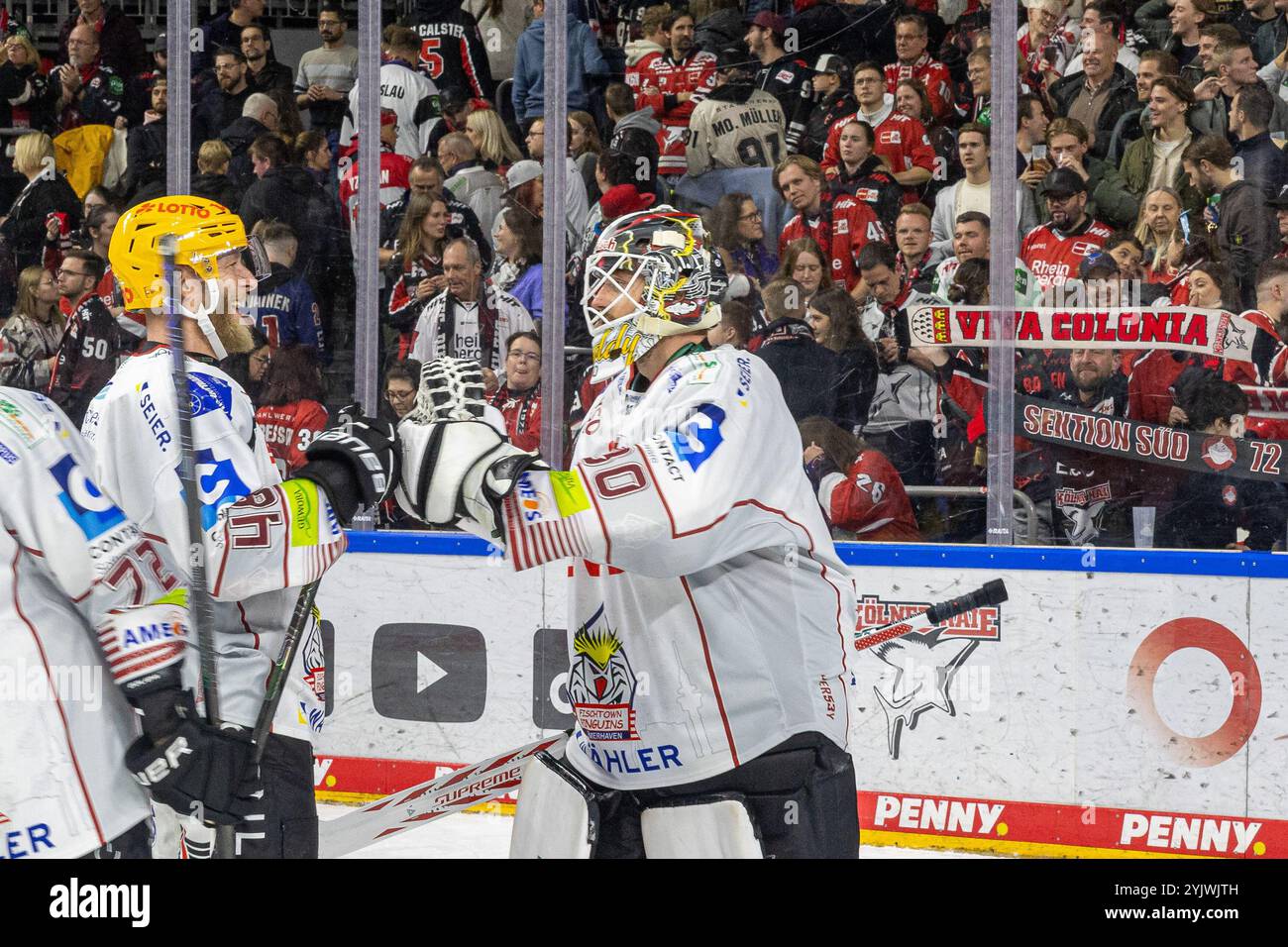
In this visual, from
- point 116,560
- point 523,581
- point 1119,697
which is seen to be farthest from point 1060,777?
point 116,560

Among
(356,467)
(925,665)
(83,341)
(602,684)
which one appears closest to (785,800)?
(602,684)

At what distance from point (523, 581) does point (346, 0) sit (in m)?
1.97

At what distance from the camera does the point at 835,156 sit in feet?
15.0

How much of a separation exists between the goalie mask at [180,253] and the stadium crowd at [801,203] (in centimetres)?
215

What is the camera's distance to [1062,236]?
425 centimetres

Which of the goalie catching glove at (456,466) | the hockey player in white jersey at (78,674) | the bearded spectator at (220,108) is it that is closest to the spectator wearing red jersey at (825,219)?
the bearded spectator at (220,108)

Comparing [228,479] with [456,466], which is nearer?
[456,466]

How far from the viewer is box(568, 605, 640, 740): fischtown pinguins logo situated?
90.1 inches

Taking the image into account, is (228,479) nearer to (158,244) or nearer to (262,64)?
(158,244)

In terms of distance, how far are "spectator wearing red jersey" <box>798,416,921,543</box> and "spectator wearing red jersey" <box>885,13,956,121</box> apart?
0.98m

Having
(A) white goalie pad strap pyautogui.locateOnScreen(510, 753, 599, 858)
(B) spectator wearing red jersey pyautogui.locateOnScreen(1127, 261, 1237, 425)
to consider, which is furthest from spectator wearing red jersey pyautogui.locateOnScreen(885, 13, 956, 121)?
(A) white goalie pad strap pyautogui.locateOnScreen(510, 753, 599, 858)

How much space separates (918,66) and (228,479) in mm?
2828

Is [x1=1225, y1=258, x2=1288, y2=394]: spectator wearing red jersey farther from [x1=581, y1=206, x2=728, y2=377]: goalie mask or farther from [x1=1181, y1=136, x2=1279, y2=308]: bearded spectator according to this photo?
[x1=581, y1=206, x2=728, y2=377]: goalie mask

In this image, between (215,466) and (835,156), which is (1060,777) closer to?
(835,156)
